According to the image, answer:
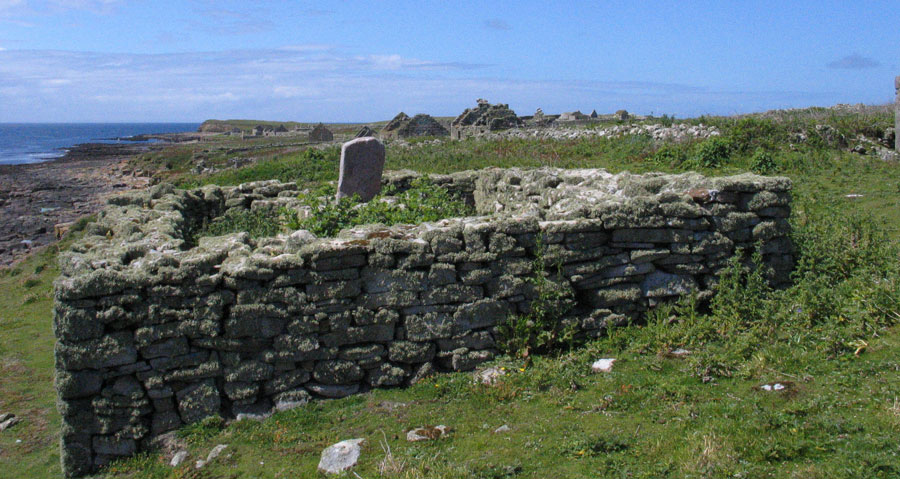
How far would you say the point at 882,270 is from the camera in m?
7.29

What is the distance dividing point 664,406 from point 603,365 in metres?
1.08

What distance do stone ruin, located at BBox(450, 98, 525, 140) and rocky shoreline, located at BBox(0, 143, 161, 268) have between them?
59.4 ft

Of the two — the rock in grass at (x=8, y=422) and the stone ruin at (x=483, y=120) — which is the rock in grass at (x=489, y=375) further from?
the stone ruin at (x=483, y=120)

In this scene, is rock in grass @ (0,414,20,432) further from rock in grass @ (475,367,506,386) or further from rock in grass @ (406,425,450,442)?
rock in grass @ (475,367,506,386)

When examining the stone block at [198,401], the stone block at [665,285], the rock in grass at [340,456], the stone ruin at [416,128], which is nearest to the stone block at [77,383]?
the stone block at [198,401]

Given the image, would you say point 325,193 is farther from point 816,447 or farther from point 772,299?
point 816,447

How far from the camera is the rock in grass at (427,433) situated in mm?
5371

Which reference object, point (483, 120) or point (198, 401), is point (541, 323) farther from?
point (483, 120)

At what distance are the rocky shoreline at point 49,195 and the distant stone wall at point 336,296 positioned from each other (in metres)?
18.9

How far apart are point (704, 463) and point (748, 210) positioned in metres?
4.17

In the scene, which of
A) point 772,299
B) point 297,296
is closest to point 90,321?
point 297,296

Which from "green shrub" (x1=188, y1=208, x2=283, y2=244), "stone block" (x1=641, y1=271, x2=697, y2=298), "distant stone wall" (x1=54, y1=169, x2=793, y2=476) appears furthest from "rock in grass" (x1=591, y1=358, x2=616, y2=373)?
"green shrub" (x1=188, y1=208, x2=283, y2=244)

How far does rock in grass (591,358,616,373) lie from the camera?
6.27 m

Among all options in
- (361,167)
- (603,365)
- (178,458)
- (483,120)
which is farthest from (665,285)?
(483,120)
